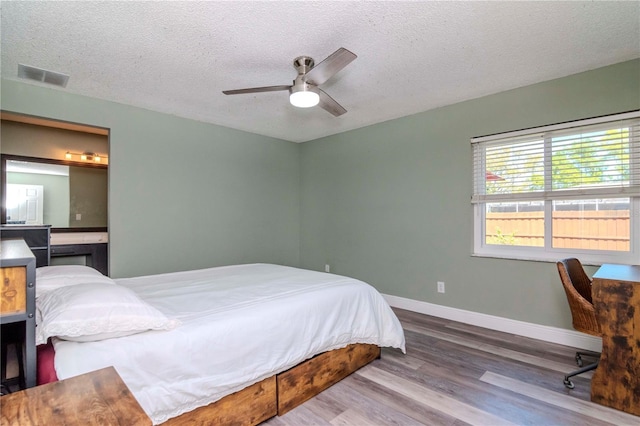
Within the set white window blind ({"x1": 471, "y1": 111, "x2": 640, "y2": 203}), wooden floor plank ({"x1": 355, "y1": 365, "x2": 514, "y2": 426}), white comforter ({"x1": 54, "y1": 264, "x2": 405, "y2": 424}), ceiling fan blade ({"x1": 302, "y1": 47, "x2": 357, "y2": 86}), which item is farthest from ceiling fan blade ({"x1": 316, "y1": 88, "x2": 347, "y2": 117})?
wooden floor plank ({"x1": 355, "y1": 365, "x2": 514, "y2": 426})

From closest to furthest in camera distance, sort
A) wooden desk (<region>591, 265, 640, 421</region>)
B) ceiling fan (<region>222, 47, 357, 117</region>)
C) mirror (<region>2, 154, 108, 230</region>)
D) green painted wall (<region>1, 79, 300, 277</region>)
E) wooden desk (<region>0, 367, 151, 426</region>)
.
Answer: wooden desk (<region>0, 367, 151, 426</region>) → wooden desk (<region>591, 265, 640, 421</region>) → ceiling fan (<region>222, 47, 357, 117</region>) → green painted wall (<region>1, 79, 300, 277</region>) → mirror (<region>2, 154, 108, 230</region>)

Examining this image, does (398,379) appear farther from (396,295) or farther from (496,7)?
(496,7)

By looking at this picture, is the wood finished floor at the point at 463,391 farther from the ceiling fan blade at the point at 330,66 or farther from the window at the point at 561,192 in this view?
the ceiling fan blade at the point at 330,66

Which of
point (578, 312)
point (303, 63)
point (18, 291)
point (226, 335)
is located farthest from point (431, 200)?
A: point (18, 291)

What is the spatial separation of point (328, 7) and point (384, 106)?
1.81 metres

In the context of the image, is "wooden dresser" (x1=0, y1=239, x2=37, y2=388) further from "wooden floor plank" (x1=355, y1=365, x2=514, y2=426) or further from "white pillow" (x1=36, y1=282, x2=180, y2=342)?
"wooden floor plank" (x1=355, y1=365, x2=514, y2=426)

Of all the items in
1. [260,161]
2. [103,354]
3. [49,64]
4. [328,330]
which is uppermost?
[49,64]

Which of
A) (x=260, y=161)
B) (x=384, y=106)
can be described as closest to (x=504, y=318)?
(x=384, y=106)

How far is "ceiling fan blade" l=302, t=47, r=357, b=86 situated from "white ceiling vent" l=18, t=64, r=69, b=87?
2.25 metres

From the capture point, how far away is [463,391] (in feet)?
6.66

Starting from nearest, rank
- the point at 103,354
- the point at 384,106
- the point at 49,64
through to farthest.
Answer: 1. the point at 103,354
2. the point at 49,64
3. the point at 384,106

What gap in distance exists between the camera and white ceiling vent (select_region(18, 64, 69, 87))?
101 inches

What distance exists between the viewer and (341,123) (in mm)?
4137

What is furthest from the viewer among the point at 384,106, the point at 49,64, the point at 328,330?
the point at 384,106
